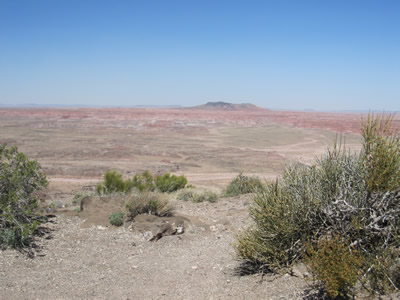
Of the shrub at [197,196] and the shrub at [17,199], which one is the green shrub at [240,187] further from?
the shrub at [17,199]

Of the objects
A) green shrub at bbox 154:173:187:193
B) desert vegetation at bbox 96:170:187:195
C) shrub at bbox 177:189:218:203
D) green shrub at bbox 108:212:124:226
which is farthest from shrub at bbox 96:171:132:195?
green shrub at bbox 108:212:124:226

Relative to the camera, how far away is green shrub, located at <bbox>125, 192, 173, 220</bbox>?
10.4m

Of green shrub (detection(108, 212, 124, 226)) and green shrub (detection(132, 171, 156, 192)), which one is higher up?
green shrub (detection(108, 212, 124, 226))

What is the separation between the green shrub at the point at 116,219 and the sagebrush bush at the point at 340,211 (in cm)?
445

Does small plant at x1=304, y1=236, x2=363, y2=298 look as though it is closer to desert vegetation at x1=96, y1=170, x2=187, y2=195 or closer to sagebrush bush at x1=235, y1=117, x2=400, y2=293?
sagebrush bush at x1=235, y1=117, x2=400, y2=293

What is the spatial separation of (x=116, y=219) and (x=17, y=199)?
2562mm

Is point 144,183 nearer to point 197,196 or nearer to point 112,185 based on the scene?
point 112,185

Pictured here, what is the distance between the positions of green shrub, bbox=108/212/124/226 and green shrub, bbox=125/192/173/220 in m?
0.40

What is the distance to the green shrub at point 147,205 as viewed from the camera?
34.2ft

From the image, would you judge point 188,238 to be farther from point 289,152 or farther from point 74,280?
point 289,152

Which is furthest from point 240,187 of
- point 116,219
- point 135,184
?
point 116,219

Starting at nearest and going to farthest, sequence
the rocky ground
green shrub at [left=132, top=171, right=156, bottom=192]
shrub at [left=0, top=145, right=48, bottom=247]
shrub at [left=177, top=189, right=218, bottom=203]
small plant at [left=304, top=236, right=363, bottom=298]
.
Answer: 1. small plant at [left=304, top=236, right=363, bottom=298]
2. the rocky ground
3. shrub at [left=0, top=145, right=48, bottom=247]
4. shrub at [left=177, top=189, right=218, bottom=203]
5. green shrub at [left=132, top=171, right=156, bottom=192]

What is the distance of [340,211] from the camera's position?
17.7 feet

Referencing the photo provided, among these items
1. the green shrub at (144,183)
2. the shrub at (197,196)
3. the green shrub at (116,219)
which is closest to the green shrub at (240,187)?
the shrub at (197,196)
